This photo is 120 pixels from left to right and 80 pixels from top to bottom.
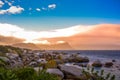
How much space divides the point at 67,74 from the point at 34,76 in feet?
34.0

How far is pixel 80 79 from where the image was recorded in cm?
1903

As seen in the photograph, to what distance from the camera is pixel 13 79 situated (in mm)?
8578

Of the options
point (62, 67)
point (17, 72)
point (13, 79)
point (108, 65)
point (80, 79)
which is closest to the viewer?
point (13, 79)

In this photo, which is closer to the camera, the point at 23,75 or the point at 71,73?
the point at 23,75

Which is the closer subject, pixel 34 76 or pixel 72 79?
pixel 34 76

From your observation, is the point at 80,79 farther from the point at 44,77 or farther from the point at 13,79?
the point at 13,79

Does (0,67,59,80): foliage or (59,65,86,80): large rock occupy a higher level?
(0,67,59,80): foliage

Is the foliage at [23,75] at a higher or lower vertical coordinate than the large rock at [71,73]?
higher

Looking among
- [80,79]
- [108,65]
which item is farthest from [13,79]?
[108,65]

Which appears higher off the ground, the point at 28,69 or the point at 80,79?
the point at 28,69

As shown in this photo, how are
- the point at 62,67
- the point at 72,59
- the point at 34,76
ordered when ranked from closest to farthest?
the point at 34,76 → the point at 62,67 → the point at 72,59

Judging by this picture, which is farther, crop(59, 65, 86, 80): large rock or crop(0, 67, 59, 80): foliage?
crop(59, 65, 86, 80): large rock

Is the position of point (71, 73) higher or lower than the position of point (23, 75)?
lower

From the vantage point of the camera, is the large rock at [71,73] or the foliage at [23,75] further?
the large rock at [71,73]
